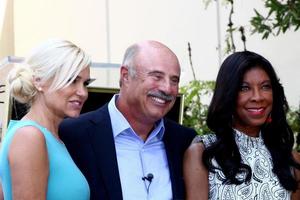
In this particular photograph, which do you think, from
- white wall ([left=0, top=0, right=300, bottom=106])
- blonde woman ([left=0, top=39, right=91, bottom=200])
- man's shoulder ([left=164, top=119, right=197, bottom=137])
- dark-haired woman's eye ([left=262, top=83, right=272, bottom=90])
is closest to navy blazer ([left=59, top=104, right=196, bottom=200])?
man's shoulder ([left=164, top=119, right=197, bottom=137])

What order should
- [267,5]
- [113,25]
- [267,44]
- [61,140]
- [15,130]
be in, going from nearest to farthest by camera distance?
1. [15,130]
2. [61,140]
3. [267,5]
4. [267,44]
5. [113,25]

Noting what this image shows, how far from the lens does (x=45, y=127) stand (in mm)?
3002

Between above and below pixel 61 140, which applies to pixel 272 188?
below

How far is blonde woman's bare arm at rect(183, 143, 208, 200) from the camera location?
131 inches

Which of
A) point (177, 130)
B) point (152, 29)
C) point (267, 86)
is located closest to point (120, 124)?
point (177, 130)

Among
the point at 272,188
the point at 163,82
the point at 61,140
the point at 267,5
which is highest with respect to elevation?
the point at 267,5

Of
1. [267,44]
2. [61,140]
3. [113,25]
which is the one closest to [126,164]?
[61,140]

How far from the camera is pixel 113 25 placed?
8023 millimetres

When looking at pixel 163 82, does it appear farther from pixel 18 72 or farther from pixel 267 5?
pixel 267 5

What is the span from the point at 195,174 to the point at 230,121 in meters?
0.31

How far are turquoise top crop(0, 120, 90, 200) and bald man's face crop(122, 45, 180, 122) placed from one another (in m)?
0.53

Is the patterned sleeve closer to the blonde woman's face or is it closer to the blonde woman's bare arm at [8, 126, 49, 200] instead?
the blonde woman's face

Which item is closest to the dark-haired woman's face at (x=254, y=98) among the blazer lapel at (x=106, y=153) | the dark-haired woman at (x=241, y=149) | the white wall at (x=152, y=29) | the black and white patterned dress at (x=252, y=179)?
the dark-haired woman at (x=241, y=149)

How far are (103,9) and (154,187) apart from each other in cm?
507
